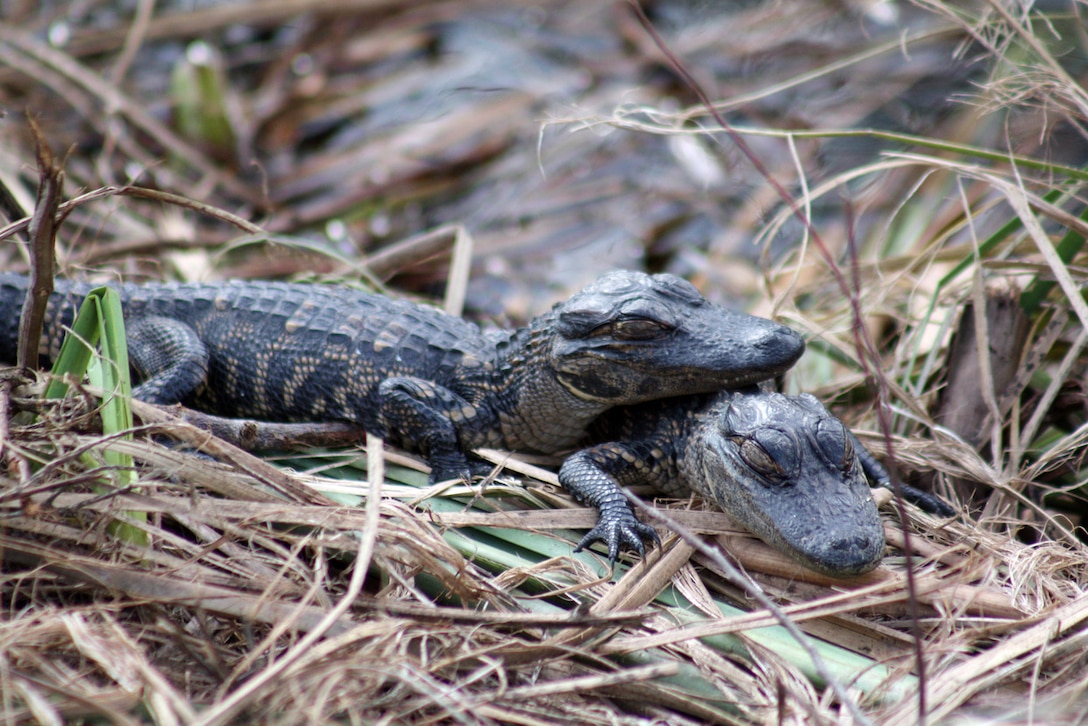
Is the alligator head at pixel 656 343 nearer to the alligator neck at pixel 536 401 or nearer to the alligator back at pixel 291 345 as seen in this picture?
the alligator neck at pixel 536 401

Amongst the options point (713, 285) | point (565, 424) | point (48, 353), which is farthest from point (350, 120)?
point (565, 424)

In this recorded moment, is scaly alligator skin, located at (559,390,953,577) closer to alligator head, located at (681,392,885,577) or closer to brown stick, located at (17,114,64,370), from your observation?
alligator head, located at (681,392,885,577)

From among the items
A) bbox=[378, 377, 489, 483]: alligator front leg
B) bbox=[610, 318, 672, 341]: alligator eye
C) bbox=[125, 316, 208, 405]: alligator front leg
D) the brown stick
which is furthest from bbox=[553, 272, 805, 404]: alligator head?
the brown stick

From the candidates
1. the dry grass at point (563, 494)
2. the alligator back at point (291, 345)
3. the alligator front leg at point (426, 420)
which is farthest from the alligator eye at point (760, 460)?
the alligator back at point (291, 345)

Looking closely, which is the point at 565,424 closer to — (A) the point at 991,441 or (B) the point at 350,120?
(A) the point at 991,441

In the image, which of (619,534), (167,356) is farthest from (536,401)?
(167,356)
